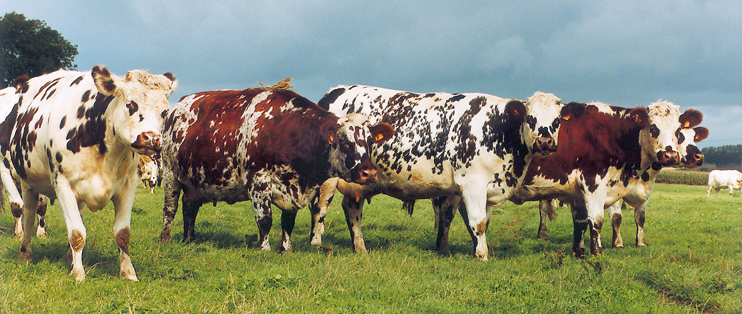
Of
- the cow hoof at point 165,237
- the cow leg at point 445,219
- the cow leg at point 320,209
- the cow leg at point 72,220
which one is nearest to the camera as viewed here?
the cow leg at point 72,220

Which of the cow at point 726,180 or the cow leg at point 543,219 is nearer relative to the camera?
the cow leg at point 543,219

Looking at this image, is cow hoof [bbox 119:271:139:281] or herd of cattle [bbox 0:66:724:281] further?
herd of cattle [bbox 0:66:724:281]

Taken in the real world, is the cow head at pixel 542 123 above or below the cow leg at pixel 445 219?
above

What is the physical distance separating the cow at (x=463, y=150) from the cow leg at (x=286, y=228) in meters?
0.90

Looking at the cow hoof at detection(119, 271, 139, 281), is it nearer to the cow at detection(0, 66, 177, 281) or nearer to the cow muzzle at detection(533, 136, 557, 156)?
the cow at detection(0, 66, 177, 281)

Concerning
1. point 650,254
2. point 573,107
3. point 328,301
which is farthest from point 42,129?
point 650,254

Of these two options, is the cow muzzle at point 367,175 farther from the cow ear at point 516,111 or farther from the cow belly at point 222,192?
the cow ear at point 516,111

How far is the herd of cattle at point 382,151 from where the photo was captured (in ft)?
25.4

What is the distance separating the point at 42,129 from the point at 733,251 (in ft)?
37.7

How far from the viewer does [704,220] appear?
14672mm

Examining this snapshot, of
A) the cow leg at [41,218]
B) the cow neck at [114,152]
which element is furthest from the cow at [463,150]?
the cow leg at [41,218]

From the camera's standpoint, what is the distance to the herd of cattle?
7.75 m

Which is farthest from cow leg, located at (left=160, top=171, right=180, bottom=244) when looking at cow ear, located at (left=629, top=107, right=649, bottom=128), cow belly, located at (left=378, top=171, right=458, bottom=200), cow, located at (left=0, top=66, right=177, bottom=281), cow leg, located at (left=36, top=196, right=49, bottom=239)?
→ cow ear, located at (left=629, top=107, right=649, bottom=128)

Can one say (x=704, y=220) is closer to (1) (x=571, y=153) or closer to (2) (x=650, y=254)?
(2) (x=650, y=254)
